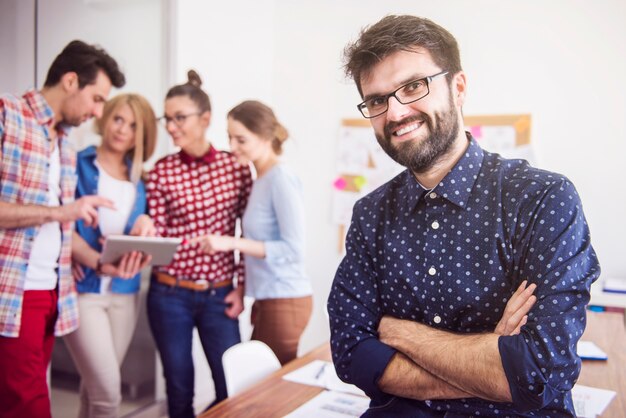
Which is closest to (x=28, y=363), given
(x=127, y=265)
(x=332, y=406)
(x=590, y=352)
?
(x=127, y=265)

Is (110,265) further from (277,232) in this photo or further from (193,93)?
(193,93)

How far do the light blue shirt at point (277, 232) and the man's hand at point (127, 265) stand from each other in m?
0.45

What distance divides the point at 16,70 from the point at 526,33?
8.87 feet

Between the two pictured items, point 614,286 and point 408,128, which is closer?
point 408,128

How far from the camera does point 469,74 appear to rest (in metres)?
3.48

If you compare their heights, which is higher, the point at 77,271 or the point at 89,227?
the point at 89,227

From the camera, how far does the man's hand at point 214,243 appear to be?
228 centimetres

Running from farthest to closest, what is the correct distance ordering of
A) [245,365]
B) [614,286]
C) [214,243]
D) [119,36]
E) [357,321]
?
[614,286], [119,36], [214,243], [245,365], [357,321]

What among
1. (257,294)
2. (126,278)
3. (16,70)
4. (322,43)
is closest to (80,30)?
(16,70)

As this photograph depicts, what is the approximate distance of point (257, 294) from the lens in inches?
94.8

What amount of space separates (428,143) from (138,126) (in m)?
1.63

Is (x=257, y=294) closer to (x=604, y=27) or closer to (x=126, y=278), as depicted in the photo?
(x=126, y=278)

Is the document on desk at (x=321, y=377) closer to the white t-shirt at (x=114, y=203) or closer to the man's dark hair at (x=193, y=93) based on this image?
the white t-shirt at (x=114, y=203)


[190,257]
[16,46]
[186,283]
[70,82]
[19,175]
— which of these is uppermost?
[16,46]
